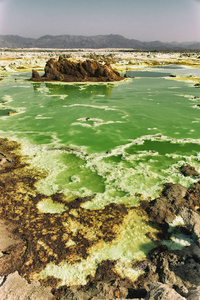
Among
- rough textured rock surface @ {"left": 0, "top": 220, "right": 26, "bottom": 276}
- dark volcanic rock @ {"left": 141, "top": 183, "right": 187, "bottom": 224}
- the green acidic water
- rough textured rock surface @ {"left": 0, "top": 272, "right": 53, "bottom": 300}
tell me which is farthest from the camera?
the green acidic water

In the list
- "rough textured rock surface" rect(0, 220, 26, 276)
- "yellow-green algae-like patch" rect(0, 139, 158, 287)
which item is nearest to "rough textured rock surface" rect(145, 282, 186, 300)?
"yellow-green algae-like patch" rect(0, 139, 158, 287)

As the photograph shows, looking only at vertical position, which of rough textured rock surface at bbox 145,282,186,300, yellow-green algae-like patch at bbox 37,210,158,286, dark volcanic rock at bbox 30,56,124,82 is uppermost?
dark volcanic rock at bbox 30,56,124,82

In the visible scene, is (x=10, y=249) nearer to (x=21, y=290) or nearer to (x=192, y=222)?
(x=21, y=290)

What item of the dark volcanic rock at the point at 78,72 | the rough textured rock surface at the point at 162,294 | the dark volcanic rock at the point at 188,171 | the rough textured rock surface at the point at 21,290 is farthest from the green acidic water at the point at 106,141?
the dark volcanic rock at the point at 78,72

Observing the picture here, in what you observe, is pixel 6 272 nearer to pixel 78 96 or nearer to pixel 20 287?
pixel 20 287

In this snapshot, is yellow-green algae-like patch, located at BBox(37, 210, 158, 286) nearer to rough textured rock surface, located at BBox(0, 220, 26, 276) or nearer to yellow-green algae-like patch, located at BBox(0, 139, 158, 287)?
yellow-green algae-like patch, located at BBox(0, 139, 158, 287)
